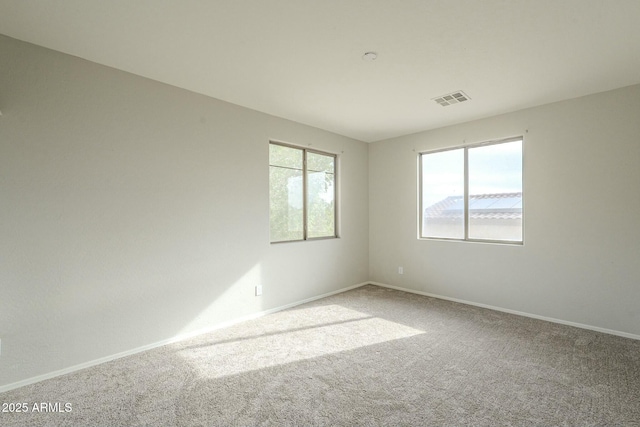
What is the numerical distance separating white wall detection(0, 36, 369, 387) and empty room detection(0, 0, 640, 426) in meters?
0.02

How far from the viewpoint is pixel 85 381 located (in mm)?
2334

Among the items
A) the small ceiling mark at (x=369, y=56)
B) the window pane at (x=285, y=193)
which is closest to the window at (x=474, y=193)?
the window pane at (x=285, y=193)

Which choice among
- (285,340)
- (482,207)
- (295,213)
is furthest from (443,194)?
(285,340)

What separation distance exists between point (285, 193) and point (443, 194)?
95.8 inches

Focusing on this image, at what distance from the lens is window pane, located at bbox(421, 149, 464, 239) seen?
4.50 metres

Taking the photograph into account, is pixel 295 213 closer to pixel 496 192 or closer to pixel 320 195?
pixel 320 195

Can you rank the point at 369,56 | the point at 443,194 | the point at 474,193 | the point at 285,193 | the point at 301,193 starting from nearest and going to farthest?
the point at 369,56 → the point at 285,193 → the point at 474,193 → the point at 301,193 → the point at 443,194

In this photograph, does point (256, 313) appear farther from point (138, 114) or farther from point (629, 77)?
point (629, 77)

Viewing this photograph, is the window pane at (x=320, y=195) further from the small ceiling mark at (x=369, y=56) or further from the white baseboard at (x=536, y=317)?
the small ceiling mark at (x=369, y=56)

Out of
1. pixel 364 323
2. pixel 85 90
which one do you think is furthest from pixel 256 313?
pixel 85 90

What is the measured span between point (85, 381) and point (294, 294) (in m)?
2.43

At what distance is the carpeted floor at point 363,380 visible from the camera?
6.34 feet

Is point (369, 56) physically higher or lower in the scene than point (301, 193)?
higher

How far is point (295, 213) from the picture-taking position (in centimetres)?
439
